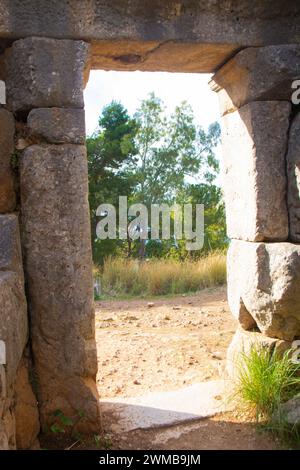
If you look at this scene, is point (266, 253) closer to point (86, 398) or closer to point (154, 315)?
point (86, 398)

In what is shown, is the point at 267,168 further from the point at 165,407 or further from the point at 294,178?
the point at 165,407

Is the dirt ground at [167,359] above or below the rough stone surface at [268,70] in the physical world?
below

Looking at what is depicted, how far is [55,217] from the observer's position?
293 cm

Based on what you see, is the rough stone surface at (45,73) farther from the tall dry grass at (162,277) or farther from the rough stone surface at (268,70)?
the tall dry grass at (162,277)

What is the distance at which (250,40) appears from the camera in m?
3.26

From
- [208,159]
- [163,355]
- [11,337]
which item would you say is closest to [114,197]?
[208,159]

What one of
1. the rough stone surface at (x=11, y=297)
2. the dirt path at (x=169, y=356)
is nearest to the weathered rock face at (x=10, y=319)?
the rough stone surface at (x=11, y=297)

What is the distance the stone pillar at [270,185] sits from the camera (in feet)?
10.8

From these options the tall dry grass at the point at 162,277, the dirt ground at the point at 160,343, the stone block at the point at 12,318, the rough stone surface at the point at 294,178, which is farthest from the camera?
the tall dry grass at the point at 162,277

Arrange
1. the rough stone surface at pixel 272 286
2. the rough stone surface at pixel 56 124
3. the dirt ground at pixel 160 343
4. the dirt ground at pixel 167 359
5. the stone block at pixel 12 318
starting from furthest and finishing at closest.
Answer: the dirt ground at pixel 160 343 → the rough stone surface at pixel 272 286 → the dirt ground at pixel 167 359 → the rough stone surface at pixel 56 124 → the stone block at pixel 12 318

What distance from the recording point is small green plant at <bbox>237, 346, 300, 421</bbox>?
3203 millimetres

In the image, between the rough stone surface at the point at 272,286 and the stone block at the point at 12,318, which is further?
the rough stone surface at the point at 272,286

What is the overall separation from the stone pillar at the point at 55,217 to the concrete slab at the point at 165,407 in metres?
0.37

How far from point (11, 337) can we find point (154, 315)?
14.0ft
